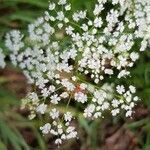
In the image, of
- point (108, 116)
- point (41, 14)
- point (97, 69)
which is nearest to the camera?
point (97, 69)

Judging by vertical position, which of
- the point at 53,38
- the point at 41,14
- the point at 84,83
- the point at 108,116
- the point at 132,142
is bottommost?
the point at 132,142

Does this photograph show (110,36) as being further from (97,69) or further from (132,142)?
(132,142)

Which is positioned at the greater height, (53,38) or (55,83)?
(53,38)

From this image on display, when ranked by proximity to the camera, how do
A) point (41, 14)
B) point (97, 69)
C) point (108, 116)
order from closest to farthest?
point (97, 69) → point (41, 14) → point (108, 116)

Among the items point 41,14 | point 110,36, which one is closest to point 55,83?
point 110,36

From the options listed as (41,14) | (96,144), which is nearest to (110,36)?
(41,14)

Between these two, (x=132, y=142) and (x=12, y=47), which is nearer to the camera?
(x=12, y=47)
